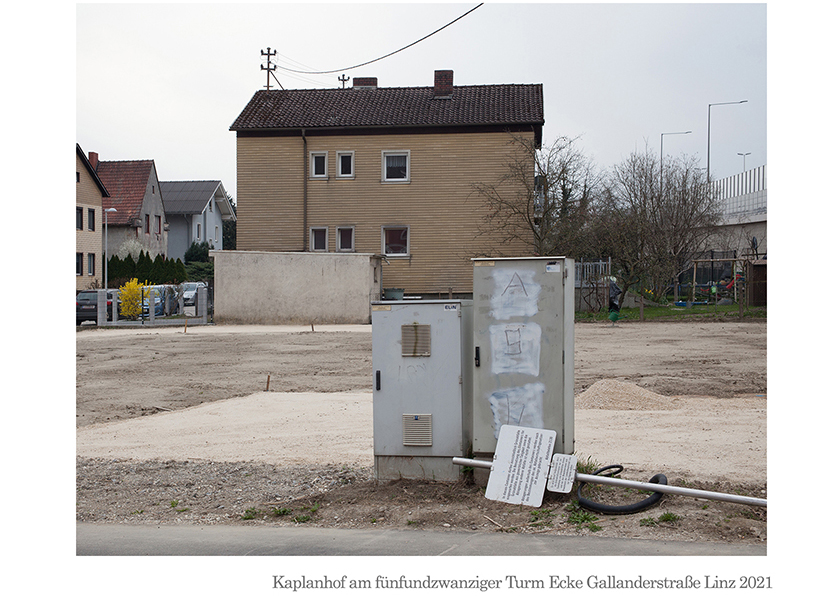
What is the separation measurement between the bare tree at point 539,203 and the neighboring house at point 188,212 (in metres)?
36.5

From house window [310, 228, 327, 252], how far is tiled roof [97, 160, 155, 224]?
23.1m

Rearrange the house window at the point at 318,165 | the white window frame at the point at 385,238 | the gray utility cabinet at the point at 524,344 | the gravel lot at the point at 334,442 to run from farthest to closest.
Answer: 1. the house window at the point at 318,165
2. the white window frame at the point at 385,238
3. the gray utility cabinet at the point at 524,344
4. the gravel lot at the point at 334,442

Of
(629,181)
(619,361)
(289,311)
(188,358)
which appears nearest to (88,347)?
(188,358)

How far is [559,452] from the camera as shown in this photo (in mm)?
6656

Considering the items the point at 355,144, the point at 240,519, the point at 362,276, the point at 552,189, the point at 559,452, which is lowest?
the point at 240,519

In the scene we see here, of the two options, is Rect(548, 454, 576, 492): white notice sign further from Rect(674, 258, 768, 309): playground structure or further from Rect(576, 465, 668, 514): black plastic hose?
Rect(674, 258, 768, 309): playground structure

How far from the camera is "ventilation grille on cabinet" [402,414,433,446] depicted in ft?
22.8

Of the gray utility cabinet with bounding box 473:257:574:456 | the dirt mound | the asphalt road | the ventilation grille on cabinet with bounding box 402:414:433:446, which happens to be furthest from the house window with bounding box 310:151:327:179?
the asphalt road

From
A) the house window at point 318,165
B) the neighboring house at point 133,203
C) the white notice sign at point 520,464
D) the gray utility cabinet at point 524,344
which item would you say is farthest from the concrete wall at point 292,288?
the white notice sign at point 520,464

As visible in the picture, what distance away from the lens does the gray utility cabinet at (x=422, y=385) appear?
6918 millimetres

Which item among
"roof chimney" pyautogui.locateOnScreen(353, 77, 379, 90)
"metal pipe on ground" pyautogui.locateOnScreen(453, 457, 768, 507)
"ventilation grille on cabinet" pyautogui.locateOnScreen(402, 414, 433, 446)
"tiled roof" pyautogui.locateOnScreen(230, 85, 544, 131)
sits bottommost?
"metal pipe on ground" pyautogui.locateOnScreen(453, 457, 768, 507)

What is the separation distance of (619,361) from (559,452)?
42.4 ft

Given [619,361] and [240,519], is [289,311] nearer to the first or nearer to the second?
[619,361]

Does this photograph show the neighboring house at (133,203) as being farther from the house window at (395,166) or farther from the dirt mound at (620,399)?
the dirt mound at (620,399)
